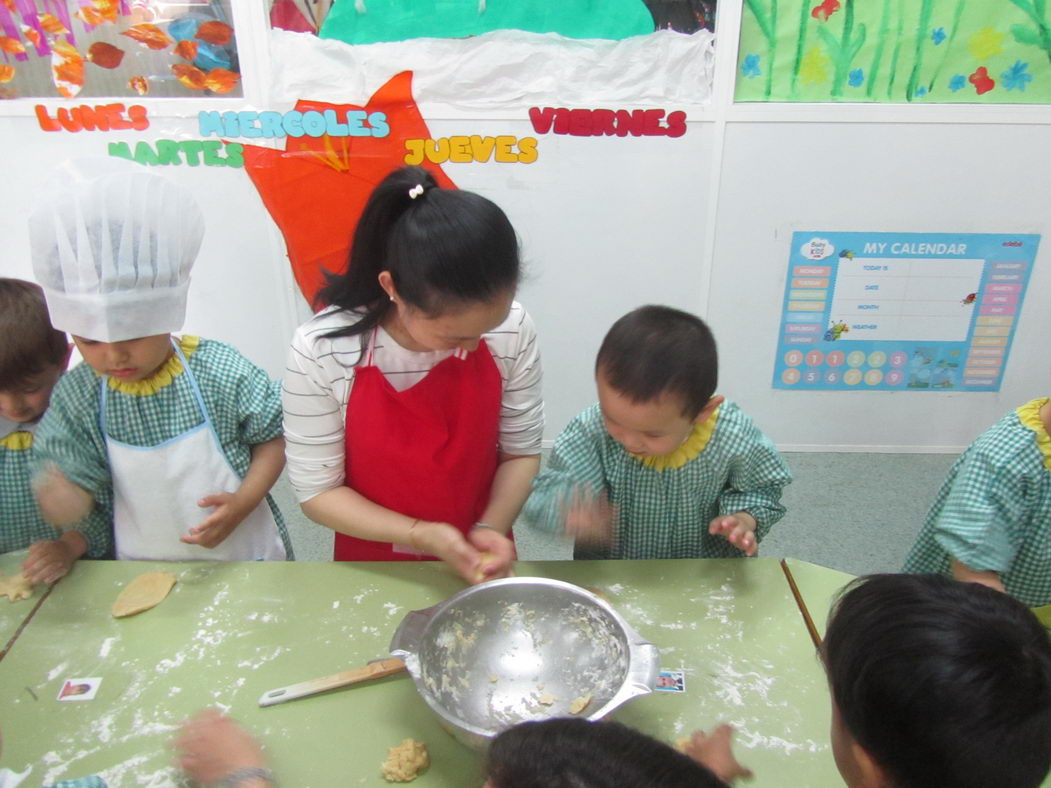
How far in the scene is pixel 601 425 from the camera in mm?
1272

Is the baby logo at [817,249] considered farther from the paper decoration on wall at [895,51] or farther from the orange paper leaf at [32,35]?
the orange paper leaf at [32,35]

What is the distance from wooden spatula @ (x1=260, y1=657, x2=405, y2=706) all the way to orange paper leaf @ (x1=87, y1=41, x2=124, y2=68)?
7.12 feet

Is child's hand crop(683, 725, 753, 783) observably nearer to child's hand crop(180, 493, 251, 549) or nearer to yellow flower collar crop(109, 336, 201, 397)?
child's hand crop(180, 493, 251, 549)

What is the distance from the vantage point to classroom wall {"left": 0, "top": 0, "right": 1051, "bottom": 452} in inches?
90.7

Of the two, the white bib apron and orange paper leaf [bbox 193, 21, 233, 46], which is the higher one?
orange paper leaf [bbox 193, 21, 233, 46]

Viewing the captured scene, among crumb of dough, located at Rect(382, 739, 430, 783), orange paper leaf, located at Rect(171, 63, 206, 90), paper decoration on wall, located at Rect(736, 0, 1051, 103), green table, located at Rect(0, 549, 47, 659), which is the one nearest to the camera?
crumb of dough, located at Rect(382, 739, 430, 783)

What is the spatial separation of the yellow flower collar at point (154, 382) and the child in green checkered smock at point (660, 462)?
2.12 ft

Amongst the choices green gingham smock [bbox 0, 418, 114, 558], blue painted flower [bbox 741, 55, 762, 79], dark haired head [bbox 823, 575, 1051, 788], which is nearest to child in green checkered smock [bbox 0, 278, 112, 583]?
green gingham smock [bbox 0, 418, 114, 558]

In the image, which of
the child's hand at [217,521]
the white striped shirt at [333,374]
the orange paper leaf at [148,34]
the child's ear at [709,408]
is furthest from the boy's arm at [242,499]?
the orange paper leaf at [148,34]

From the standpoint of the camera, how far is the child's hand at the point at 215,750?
840 millimetres

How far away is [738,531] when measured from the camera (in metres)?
1.16

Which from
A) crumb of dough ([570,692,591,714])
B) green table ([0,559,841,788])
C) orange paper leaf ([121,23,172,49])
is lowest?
green table ([0,559,841,788])

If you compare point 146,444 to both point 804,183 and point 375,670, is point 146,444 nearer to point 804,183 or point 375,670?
point 375,670

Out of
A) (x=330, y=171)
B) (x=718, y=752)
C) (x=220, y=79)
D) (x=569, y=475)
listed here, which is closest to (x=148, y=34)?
(x=220, y=79)
